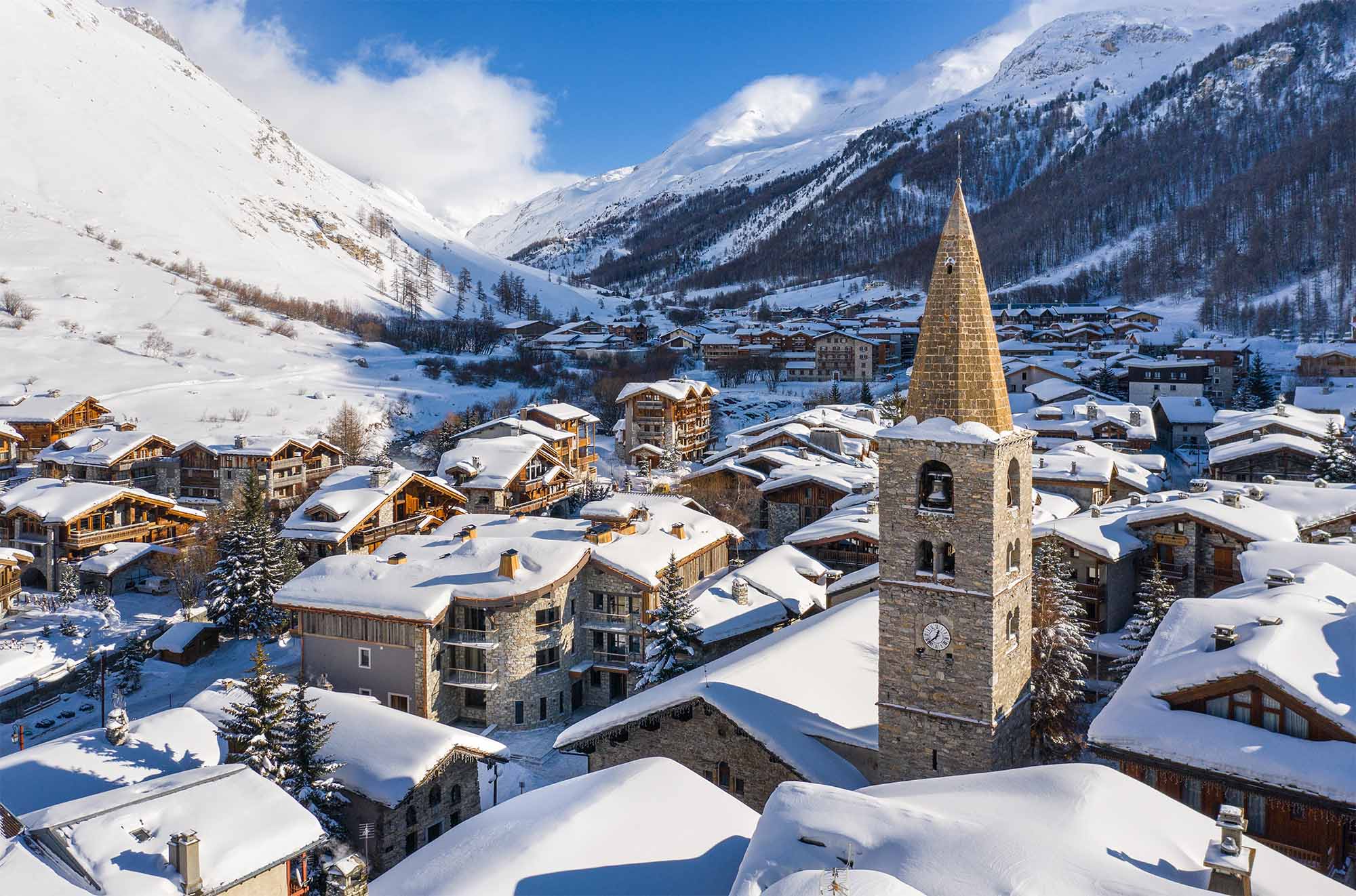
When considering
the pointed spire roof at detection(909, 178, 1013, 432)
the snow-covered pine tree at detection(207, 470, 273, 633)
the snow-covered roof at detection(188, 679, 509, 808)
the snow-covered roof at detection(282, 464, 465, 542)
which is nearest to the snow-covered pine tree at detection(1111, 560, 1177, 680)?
the pointed spire roof at detection(909, 178, 1013, 432)

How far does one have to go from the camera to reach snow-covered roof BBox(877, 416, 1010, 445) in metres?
18.7

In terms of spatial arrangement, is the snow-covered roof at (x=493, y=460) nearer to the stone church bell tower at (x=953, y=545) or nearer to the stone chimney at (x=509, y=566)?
the stone chimney at (x=509, y=566)

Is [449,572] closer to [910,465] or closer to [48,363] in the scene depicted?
[910,465]

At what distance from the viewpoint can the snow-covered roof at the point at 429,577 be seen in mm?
30766

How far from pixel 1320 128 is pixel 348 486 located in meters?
205

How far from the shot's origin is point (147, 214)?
468ft

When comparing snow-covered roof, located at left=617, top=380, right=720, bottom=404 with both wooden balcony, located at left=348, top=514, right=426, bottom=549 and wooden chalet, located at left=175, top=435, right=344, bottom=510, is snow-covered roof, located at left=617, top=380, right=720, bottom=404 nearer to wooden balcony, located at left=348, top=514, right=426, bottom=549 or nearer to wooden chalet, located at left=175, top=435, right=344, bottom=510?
wooden chalet, located at left=175, top=435, right=344, bottom=510

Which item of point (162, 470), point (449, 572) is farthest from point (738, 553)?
point (162, 470)

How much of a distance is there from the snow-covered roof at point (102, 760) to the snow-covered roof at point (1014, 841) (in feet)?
44.4

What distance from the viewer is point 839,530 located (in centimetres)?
3806

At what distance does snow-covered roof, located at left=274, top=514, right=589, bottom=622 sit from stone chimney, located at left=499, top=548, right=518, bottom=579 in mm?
148

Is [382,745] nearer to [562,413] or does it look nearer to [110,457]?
[110,457]

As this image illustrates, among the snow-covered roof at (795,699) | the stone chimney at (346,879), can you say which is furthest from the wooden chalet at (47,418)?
the stone chimney at (346,879)

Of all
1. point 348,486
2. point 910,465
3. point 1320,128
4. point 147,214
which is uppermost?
point 1320,128
